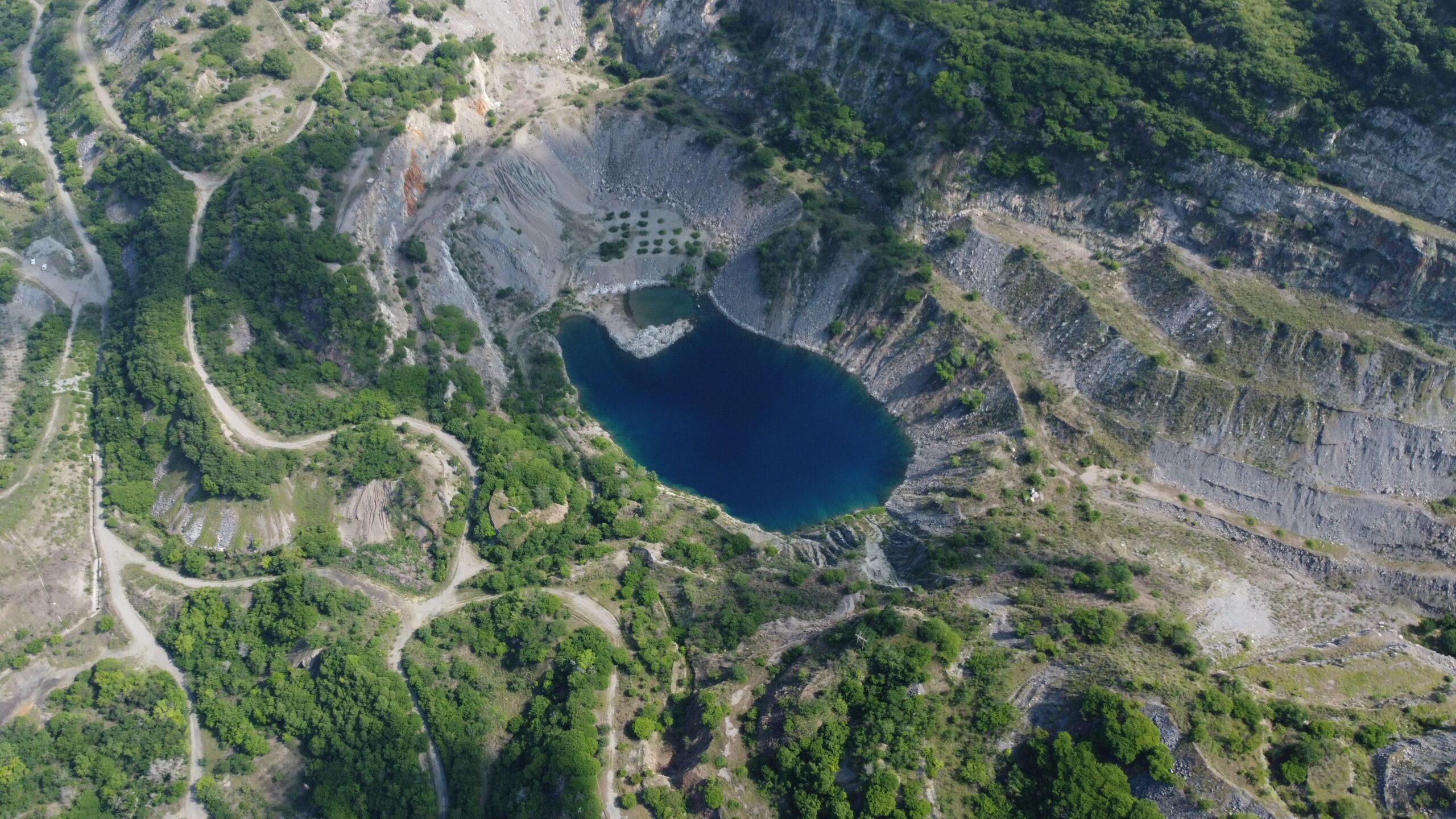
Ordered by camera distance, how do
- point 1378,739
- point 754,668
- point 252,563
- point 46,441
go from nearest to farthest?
1. point 1378,739
2. point 754,668
3. point 252,563
4. point 46,441

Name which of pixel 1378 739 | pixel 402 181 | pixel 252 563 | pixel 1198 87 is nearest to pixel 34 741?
pixel 252 563

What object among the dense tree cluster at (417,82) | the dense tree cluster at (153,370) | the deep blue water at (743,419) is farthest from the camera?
the dense tree cluster at (417,82)

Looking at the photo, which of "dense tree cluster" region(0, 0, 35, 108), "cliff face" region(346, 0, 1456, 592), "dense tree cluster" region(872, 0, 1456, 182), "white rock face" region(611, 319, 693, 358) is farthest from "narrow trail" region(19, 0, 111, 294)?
"dense tree cluster" region(872, 0, 1456, 182)

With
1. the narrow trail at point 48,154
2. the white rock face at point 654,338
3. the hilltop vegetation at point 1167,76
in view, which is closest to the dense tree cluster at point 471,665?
the white rock face at point 654,338

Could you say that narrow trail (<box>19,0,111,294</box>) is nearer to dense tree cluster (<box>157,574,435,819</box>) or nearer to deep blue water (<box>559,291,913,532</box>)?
dense tree cluster (<box>157,574,435,819</box>)

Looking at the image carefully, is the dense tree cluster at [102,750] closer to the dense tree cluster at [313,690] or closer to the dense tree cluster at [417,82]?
the dense tree cluster at [313,690]

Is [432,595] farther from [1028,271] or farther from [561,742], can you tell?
[1028,271]

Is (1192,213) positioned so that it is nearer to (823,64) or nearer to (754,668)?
(823,64)
